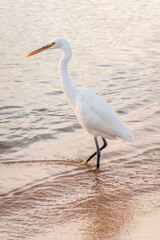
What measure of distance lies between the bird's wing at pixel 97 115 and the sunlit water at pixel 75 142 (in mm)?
476

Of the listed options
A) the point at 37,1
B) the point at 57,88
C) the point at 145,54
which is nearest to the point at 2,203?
the point at 57,88

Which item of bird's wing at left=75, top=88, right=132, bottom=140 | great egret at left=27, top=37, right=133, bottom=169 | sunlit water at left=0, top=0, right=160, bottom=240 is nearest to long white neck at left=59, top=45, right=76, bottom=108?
great egret at left=27, top=37, right=133, bottom=169

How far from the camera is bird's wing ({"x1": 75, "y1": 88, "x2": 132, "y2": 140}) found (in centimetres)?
554

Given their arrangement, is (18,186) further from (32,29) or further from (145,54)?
(32,29)

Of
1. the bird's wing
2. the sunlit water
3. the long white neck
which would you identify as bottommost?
the sunlit water

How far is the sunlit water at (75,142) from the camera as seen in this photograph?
13.7ft

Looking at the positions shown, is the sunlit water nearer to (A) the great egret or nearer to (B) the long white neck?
(A) the great egret

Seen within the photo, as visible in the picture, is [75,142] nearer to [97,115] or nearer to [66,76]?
[97,115]

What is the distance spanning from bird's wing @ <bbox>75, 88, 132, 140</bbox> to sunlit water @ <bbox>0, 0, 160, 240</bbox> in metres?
0.48

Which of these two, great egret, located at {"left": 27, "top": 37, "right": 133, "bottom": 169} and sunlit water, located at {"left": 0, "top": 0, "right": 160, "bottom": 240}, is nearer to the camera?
sunlit water, located at {"left": 0, "top": 0, "right": 160, "bottom": 240}

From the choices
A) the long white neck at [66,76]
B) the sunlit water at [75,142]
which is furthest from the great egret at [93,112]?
the sunlit water at [75,142]

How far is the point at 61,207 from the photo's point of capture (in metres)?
4.49

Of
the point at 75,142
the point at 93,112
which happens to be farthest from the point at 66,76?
the point at 75,142

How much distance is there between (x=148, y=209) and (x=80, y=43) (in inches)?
353
